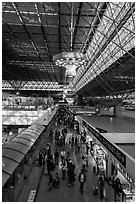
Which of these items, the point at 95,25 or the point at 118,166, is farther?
the point at 95,25

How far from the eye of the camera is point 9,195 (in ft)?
25.7

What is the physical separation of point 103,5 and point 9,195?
1383cm

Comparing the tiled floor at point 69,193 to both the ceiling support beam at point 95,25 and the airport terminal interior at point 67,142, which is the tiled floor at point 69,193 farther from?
the ceiling support beam at point 95,25

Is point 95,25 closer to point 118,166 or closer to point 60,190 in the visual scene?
point 118,166

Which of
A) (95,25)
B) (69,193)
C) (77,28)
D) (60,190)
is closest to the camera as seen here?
(69,193)

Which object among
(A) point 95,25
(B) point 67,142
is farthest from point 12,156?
(B) point 67,142

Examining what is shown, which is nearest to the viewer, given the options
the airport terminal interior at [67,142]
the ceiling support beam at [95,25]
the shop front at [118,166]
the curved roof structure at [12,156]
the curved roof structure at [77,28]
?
the shop front at [118,166]

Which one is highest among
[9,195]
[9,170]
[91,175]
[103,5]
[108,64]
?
[103,5]

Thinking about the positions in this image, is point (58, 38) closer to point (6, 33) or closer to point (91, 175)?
point (6, 33)

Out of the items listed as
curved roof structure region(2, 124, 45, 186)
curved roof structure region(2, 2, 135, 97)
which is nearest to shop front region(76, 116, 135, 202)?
curved roof structure region(2, 124, 45, 186)

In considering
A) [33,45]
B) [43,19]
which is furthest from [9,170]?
[33,45]

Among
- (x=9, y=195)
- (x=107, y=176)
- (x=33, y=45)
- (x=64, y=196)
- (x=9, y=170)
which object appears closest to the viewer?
(x=9, y=170)

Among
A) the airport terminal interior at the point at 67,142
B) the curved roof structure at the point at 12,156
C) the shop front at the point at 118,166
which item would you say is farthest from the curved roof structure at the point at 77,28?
the curved roof structure at the point at 12,156

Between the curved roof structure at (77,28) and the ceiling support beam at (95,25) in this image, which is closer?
the ceiling support beam at (95,25)
